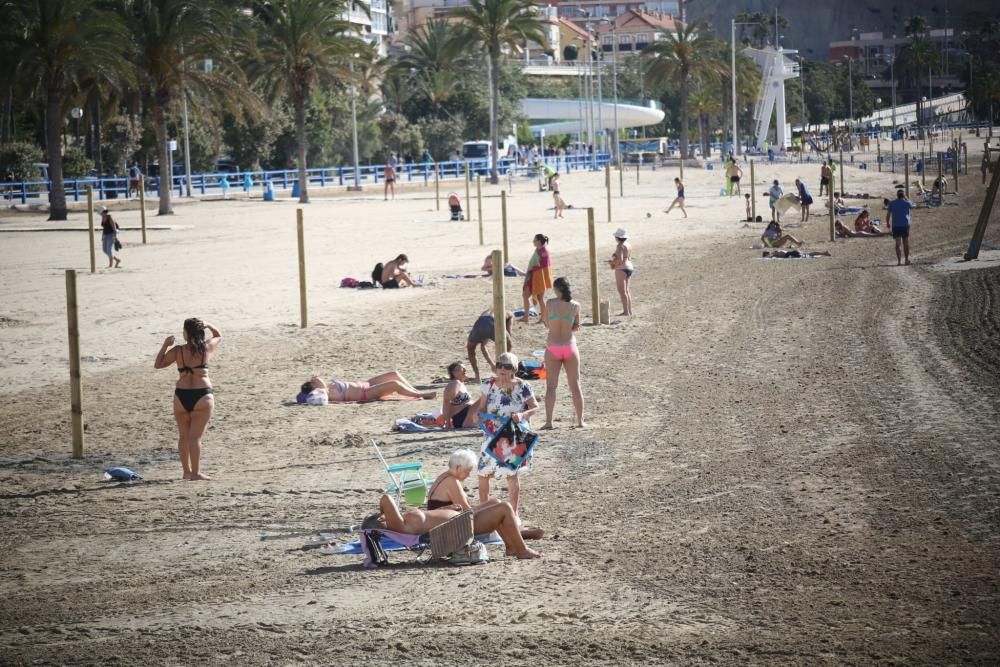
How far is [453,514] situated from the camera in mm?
9258

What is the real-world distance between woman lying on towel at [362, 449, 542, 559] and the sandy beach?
234 mm

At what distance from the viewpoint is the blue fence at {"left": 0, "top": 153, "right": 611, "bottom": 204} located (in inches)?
2096

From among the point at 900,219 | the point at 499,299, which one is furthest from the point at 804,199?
the point at 499,299

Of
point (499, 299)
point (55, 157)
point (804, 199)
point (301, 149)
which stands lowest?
point (499, 299)

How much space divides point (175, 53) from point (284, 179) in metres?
17.7

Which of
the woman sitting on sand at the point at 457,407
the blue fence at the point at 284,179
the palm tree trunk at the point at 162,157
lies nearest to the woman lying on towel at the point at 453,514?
the woman sitting on sand at the point at 457,407

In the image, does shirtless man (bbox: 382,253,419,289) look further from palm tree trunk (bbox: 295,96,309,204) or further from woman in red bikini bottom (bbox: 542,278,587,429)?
palm tree trunk (bbox: 295,96,309,204)

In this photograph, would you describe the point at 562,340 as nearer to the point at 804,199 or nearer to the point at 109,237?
the point at 109,237

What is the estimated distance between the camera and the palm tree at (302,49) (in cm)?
5362

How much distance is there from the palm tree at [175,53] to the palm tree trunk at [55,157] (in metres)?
3.27

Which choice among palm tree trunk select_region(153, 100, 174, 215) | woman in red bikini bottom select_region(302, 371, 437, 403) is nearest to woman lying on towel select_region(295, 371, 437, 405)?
woman in red bikini bottom select_region(302, 371, 437, 403)

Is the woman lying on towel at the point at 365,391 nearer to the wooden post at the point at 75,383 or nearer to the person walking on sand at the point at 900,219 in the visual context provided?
the wooden post at the point at 75,383

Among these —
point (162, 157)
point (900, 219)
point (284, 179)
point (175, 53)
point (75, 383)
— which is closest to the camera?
point (75, 383)

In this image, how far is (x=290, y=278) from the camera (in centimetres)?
2814
